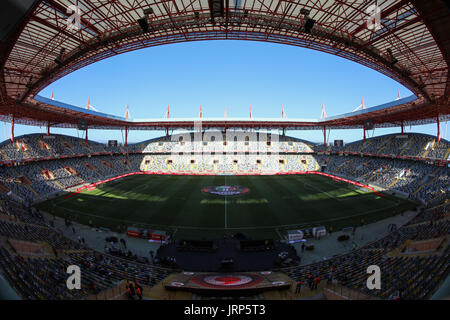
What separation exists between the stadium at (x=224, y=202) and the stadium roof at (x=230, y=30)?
118 millimetres

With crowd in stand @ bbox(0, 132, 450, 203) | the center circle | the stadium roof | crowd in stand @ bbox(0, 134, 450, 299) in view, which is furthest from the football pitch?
the stadium roof

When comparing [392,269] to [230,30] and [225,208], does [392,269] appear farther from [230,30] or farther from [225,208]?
[230,30]

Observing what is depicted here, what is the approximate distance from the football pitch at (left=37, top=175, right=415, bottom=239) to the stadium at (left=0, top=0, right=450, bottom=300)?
0.26 metres

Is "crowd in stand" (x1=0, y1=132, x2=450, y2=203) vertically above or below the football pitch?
above

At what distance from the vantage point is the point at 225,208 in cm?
2606

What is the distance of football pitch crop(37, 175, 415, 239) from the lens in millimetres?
21000

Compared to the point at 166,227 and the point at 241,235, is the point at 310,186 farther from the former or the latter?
the point at 166,227

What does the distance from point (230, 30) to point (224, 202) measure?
20426 millimetres

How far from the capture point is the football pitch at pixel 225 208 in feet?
68.9

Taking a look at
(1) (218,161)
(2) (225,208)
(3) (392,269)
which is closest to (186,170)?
(1) (218,161)

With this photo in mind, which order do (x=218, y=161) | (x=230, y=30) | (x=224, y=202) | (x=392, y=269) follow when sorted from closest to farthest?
(x=392, y=269), (x=230, y=30), (x=224, y=202), (x=218, y=161)

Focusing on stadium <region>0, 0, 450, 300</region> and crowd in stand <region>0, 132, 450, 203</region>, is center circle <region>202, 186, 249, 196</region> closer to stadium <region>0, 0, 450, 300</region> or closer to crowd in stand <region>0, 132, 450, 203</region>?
stadium <region>0, 0, 450, 300</region>

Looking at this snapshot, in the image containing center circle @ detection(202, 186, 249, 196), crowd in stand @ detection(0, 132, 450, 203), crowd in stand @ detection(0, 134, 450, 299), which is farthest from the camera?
center circle @ detection(202, 186, 249, 196)

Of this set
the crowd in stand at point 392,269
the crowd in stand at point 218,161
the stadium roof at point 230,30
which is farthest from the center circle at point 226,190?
the stadium roof at point 230,30
